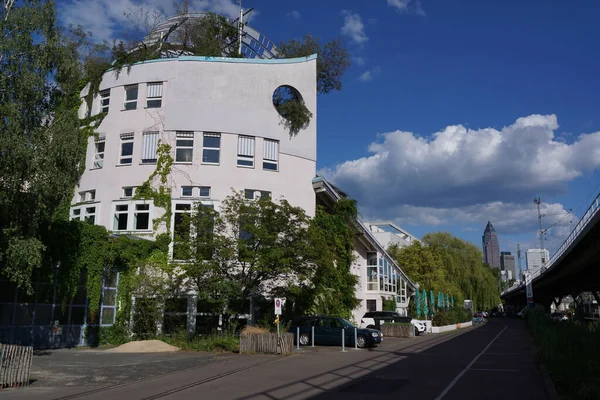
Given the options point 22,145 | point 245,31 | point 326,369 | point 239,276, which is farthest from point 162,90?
point 326,369

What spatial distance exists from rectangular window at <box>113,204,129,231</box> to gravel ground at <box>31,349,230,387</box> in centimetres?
838

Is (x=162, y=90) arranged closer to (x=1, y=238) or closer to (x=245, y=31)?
(x=245, y=31)

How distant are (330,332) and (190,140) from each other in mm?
13280

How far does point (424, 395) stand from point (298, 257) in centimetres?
1288

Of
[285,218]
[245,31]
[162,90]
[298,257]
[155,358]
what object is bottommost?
[155,358]

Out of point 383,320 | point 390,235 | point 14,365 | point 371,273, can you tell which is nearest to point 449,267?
point 390,235

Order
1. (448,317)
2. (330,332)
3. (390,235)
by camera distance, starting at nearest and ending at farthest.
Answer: (330,332), (448,317), (390,235)

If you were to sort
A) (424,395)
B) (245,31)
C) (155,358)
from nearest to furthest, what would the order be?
(424,395), (155,358), (245,31)

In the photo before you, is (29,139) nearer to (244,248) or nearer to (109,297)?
(244,248)

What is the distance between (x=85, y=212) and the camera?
1186 inches

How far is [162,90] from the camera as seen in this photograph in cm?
3044

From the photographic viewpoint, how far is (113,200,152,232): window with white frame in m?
28.4

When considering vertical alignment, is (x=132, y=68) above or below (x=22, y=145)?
above

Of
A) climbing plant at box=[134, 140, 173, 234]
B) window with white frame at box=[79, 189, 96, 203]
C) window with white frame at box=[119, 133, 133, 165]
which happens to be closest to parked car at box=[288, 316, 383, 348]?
climbing plant at box=[134, 140, 173, 234]
